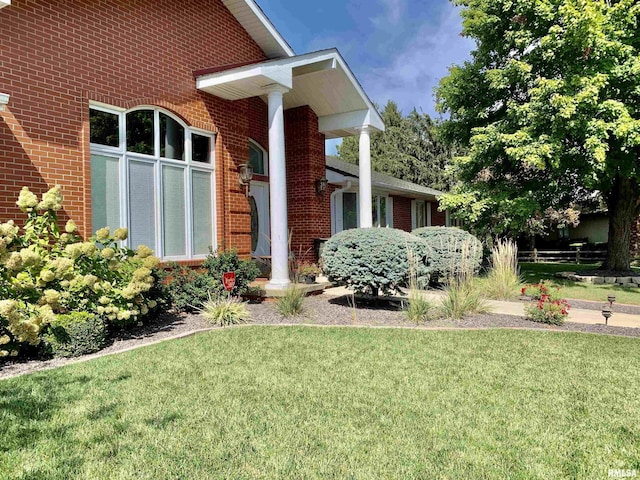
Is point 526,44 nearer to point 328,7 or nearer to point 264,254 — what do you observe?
point 264,254

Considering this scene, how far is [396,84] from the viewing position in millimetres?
64500

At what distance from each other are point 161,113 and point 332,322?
16.3ft

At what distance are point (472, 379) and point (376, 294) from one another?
4209 millimetres

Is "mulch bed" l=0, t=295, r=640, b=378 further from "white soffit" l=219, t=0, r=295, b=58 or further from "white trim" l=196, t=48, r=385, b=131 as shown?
"white soffit" l=219, t=0, r=295, b=58

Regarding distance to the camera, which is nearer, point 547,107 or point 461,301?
point 461,301

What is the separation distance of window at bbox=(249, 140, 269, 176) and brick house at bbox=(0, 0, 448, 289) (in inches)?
1.5

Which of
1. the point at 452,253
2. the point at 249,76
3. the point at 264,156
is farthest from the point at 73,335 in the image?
the point at 264,156

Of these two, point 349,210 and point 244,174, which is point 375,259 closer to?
point 244,174

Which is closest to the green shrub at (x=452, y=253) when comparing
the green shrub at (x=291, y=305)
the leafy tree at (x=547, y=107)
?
the leafy tree at (x=547, y=107)

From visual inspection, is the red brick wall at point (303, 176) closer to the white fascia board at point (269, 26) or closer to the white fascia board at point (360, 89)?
the white fascia board at point (360, 89)

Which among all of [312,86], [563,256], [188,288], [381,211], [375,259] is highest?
[312,86]

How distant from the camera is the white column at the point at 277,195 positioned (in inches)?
339

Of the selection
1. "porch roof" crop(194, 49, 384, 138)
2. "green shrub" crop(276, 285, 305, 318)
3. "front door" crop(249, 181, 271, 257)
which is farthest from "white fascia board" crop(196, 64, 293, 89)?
"green shrub" crop(276, 285, 305, 318)

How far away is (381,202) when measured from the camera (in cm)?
1925
